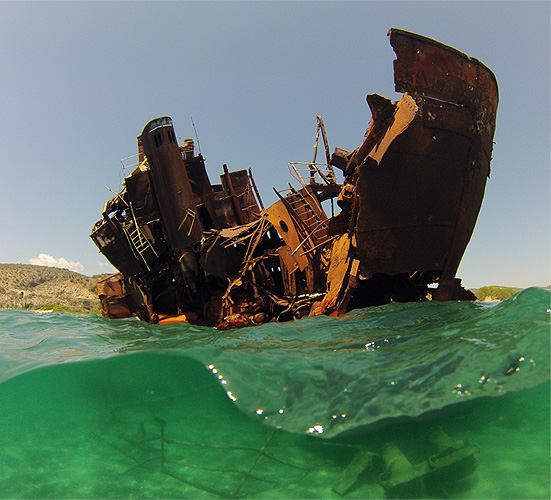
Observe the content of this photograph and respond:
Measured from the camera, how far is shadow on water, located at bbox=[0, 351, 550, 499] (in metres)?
2.99

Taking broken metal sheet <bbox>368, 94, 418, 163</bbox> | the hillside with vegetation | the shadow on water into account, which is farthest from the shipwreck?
the hillside with vegetation

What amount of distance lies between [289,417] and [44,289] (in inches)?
2738

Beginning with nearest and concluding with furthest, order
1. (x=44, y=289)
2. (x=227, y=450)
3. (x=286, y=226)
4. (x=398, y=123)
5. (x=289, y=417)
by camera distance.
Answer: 1. (x=289, y=417)
2. (x=227, y=450)
3. (x=398, y=123)
4. (x=286, y=226)
5. (x=44, y=289)

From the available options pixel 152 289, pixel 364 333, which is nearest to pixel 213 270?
pixel 152 289

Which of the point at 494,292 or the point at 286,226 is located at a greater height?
the point at 286,226

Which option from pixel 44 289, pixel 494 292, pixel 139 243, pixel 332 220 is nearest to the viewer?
pixel 332 220

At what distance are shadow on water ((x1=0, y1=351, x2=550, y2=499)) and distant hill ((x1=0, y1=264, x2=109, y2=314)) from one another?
150ft

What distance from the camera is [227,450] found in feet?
11.7

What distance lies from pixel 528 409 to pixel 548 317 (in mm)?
1257

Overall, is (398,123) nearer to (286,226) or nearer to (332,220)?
(332,220)

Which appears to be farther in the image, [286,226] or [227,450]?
[286,226]

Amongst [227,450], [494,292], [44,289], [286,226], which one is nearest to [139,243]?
[286,226]

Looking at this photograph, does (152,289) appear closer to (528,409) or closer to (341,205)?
(341,205)

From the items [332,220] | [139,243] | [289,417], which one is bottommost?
[289,417]
